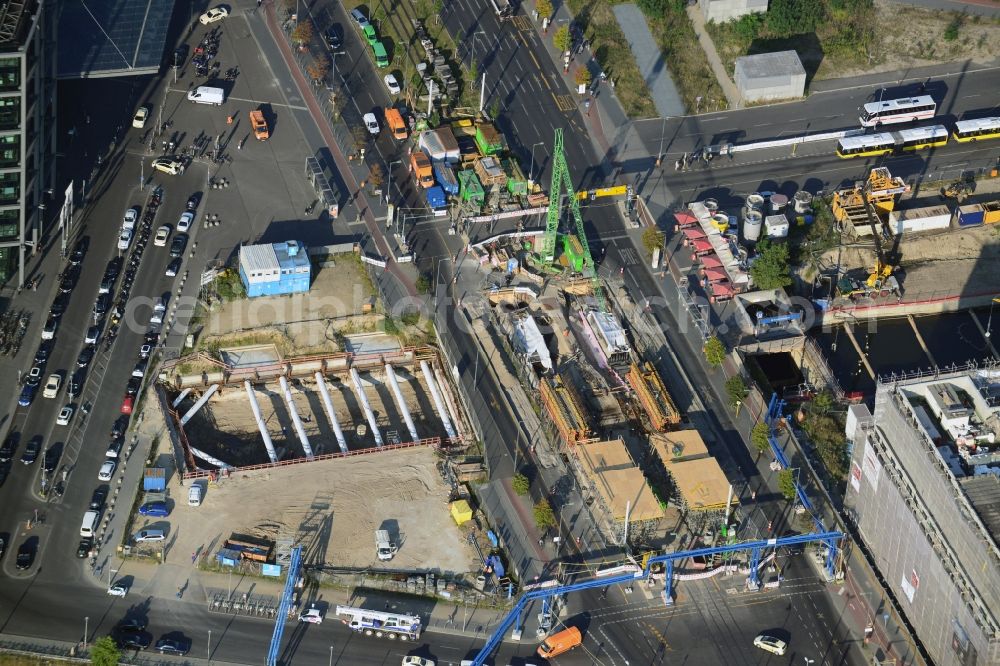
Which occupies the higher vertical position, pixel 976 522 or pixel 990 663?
pixel 976 522
